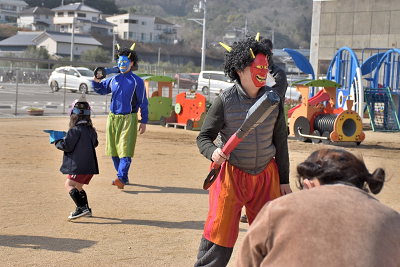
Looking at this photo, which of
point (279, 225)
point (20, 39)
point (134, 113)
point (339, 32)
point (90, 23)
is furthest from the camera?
point (90, 23)

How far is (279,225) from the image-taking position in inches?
70.0

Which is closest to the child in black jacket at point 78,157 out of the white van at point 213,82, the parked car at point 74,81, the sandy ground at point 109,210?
the sandy ground at point 109,210

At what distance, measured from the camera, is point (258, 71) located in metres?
A: 3.59

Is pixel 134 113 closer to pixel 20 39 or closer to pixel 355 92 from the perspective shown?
pixel 355 92

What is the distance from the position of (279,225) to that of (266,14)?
157 m

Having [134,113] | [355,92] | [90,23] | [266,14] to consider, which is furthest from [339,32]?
[266,14]

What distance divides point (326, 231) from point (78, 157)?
4.20m

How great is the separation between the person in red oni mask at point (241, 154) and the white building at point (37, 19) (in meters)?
90.5

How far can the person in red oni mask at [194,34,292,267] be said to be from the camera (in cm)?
339

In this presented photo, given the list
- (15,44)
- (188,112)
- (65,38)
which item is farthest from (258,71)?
(15,44)

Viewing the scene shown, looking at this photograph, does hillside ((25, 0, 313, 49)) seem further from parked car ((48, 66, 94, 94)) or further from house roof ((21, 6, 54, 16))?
parked car ((48, 66, 94, 94))

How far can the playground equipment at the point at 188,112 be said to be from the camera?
15.6 m

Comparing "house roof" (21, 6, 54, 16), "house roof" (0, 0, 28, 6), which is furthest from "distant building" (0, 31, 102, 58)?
"house roof" (0, 0, 28, 6)

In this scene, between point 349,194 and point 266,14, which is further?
point 266,14
